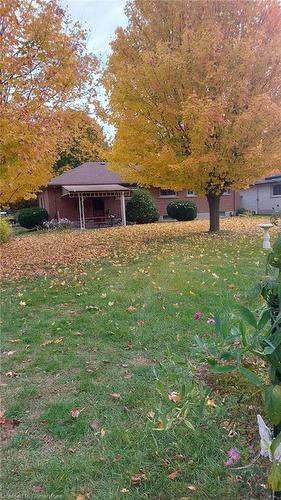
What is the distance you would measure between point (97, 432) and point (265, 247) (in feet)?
26.6

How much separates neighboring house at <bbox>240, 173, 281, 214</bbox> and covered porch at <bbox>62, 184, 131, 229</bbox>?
9908mm

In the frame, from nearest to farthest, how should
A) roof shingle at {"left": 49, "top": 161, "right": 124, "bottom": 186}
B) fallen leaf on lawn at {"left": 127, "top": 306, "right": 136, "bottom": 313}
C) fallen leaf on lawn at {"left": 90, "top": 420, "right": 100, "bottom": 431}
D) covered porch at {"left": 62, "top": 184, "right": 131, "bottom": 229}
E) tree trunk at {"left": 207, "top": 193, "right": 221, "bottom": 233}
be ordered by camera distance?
fallen leaf on lawn at {"left": 90, "top": 420, "right": 100, "bottom": 431}, fallen leaf on lawn at {"left": 127, "top": 306, "right": 136, "bottom": 313}, tree trunk at {"left": 207, "top": 193, "right": 221, "bottom": 233}, covered porch at {"left": 62, "top": 184, "right": 131, "bottom": 229}, roof shingle at {"left": 49, "top": 161, "right": 124, "bottom": 186}

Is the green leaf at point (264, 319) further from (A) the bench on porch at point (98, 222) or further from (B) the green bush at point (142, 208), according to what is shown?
(A) the bench on porch at point (98, 222)

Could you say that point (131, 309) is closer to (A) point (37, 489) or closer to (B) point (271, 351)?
(A) point (37, 489)

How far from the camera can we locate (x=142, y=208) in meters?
22.5

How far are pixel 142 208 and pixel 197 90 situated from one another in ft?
40.0

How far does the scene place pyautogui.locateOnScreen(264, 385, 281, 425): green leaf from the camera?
62.9 inches

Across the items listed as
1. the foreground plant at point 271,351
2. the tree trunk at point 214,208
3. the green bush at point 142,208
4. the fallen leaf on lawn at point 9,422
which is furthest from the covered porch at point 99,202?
the foreground plant at point 271,351

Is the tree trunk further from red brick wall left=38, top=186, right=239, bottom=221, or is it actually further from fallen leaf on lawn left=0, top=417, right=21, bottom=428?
fallen leaf on lawn left=0, top=417, right=21, bottom=428

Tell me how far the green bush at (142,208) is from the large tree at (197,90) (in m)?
10.8

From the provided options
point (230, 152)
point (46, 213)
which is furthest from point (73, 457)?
point (46, 213)

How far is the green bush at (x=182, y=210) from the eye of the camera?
22.8 m

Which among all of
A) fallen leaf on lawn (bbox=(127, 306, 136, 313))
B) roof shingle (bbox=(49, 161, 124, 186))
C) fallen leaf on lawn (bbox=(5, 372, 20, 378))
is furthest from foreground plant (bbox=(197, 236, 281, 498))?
roof shingle (bbox=(49, 161, 124, 186))

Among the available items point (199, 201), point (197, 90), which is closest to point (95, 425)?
point (197, 90)
